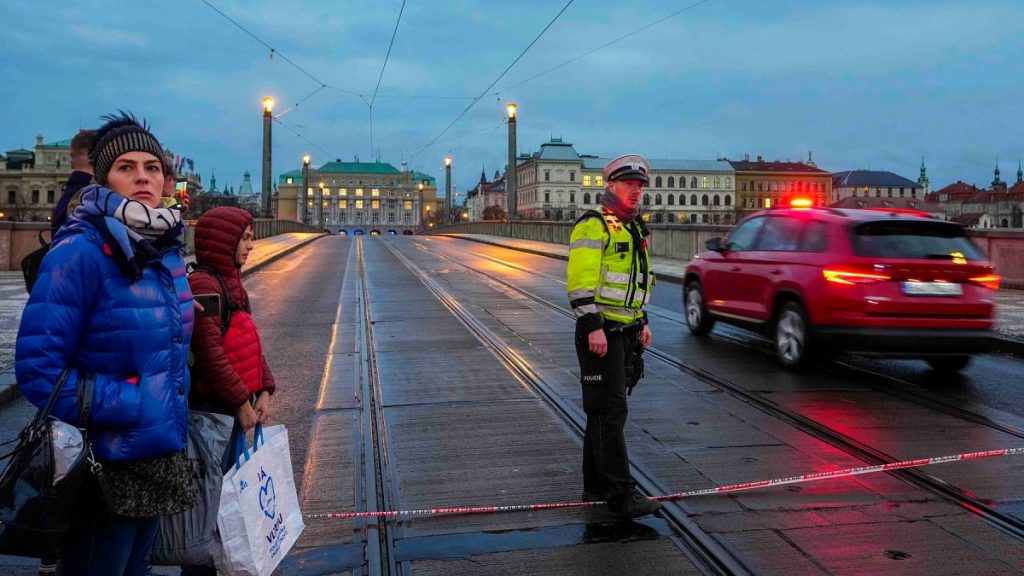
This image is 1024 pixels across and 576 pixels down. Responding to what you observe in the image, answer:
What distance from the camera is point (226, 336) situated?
3.39m

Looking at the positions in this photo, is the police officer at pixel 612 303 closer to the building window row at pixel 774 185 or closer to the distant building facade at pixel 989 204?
the distant building facade at pixel 989 204

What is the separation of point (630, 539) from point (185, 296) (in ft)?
8.22

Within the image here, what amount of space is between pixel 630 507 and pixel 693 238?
21.7 metres

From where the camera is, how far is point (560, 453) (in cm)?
573

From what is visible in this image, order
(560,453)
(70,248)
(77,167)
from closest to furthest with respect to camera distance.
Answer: (70,248), (77,167), (560,453)

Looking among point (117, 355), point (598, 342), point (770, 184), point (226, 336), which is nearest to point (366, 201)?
point (770, 184)

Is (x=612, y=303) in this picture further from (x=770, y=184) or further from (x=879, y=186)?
(x=879, y=186)

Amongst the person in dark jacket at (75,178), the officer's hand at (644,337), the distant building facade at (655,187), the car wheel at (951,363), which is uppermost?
the distant building facade at (655,187)

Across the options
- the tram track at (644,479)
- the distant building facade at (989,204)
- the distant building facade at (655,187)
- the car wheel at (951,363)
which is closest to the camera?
the tram track at (644,479)

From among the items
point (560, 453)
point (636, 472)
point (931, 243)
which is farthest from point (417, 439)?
point (931, 243)

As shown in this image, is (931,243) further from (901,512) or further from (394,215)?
(394,215)

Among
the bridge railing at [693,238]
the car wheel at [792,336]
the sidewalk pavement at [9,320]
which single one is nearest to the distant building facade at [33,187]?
the bridge railing at [693,238]

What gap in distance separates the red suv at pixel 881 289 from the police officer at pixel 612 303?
440 cm

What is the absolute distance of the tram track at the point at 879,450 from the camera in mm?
4523
